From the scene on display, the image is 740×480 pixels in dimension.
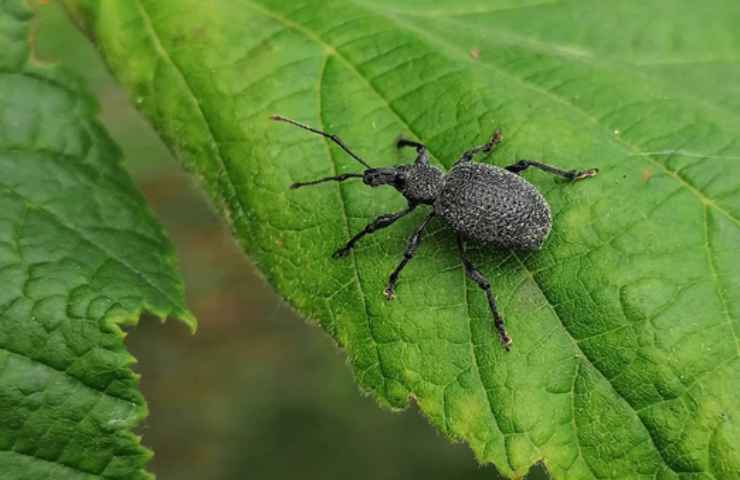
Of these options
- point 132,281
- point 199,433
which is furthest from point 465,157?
point 199,433

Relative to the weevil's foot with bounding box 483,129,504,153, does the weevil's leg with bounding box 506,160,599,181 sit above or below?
below

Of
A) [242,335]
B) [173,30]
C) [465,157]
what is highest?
[173,30]

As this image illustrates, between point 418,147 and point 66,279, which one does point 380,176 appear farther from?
point 66,279

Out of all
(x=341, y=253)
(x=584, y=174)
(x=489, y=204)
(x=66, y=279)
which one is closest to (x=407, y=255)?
(x=341, y=253)

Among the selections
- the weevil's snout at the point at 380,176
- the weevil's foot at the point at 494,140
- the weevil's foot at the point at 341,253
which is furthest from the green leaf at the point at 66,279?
the weevil's foot at the point at 494,140

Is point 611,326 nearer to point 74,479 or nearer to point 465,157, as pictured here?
point 465,157

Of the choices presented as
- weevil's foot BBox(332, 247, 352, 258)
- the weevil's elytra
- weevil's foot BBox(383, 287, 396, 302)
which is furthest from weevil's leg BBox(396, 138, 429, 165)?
weevil's foot BBox(383, 287, 396, 302)

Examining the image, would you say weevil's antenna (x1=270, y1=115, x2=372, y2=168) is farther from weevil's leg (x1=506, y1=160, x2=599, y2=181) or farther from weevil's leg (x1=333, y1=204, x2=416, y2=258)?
weevil's leg (x1=506, y1=160, x2=599, y2=181)
